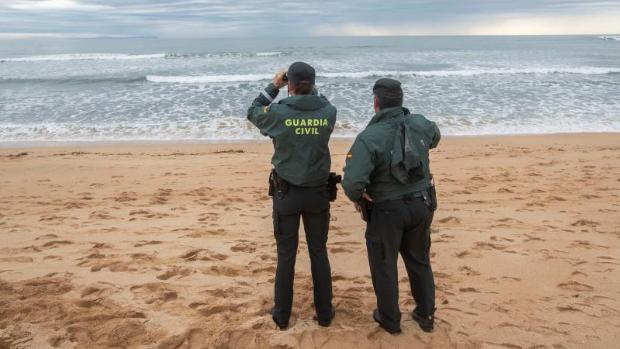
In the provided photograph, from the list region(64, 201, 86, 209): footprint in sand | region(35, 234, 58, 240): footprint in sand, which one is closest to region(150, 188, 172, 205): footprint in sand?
region(64, 201, 86, 209): footprint in sand

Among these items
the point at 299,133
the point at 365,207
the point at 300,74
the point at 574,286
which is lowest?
the point at 574,286

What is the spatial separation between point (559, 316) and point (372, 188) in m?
1.90

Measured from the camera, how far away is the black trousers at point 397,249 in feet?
10.8

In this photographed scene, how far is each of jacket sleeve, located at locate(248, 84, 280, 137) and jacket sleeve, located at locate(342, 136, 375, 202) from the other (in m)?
0.60

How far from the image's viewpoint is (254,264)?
4.85m

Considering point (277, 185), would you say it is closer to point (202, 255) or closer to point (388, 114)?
point (388, 114)

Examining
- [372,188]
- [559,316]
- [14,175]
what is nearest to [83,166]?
[14,175]

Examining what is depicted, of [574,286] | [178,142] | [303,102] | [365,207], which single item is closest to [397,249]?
[365,207]

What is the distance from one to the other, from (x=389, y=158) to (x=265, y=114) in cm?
90

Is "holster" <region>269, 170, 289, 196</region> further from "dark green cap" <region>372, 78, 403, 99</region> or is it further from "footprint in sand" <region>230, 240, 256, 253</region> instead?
"footprint in sand" <region>230, 240, 256, 253</region>

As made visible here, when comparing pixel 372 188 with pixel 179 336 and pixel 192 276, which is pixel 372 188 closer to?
pixel 179 336

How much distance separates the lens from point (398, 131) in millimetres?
3217

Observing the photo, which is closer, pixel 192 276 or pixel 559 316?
pixel 559 316

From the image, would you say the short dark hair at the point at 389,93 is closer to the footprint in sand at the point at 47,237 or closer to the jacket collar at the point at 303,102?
the jacket collar at the point at 303,102
